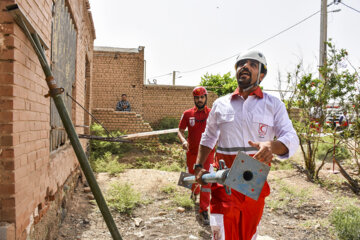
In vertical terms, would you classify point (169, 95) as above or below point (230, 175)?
above

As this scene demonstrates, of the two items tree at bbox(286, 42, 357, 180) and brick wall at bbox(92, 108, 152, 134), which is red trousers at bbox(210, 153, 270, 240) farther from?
brick wall at bbox(92, 108, 152, 134)

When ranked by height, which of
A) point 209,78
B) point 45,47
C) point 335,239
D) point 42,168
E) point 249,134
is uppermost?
point 209,78

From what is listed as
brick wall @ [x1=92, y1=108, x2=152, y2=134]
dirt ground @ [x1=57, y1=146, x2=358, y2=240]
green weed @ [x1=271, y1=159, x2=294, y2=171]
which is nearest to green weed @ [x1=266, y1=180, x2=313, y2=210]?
dirt ground @ [x1=57, y1=146, x2=358, y2=240]

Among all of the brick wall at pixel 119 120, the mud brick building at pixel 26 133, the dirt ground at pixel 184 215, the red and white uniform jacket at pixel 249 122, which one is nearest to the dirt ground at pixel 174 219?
the dirt ground at pixel 184 215

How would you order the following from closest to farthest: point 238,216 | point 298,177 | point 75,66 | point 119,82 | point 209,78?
1. point 238,216
2. point 75,66
3. point 298,177
4. point 119,82
5. point 209,78

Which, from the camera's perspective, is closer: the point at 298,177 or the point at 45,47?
the point at 45,47

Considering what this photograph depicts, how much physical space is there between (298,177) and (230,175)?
6464 mm

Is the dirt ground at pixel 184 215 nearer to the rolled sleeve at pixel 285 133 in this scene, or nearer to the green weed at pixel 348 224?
the green weed at pixel 348 224

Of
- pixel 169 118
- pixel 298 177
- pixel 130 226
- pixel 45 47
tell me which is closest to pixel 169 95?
pixel 169 118

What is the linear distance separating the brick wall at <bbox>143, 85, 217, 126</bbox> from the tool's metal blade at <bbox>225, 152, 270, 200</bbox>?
44.9ft

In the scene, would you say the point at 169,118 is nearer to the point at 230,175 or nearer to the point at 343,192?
the point at 343,192

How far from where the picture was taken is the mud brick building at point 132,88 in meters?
14.8

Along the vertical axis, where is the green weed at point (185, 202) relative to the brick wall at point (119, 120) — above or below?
below

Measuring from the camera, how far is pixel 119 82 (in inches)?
588
